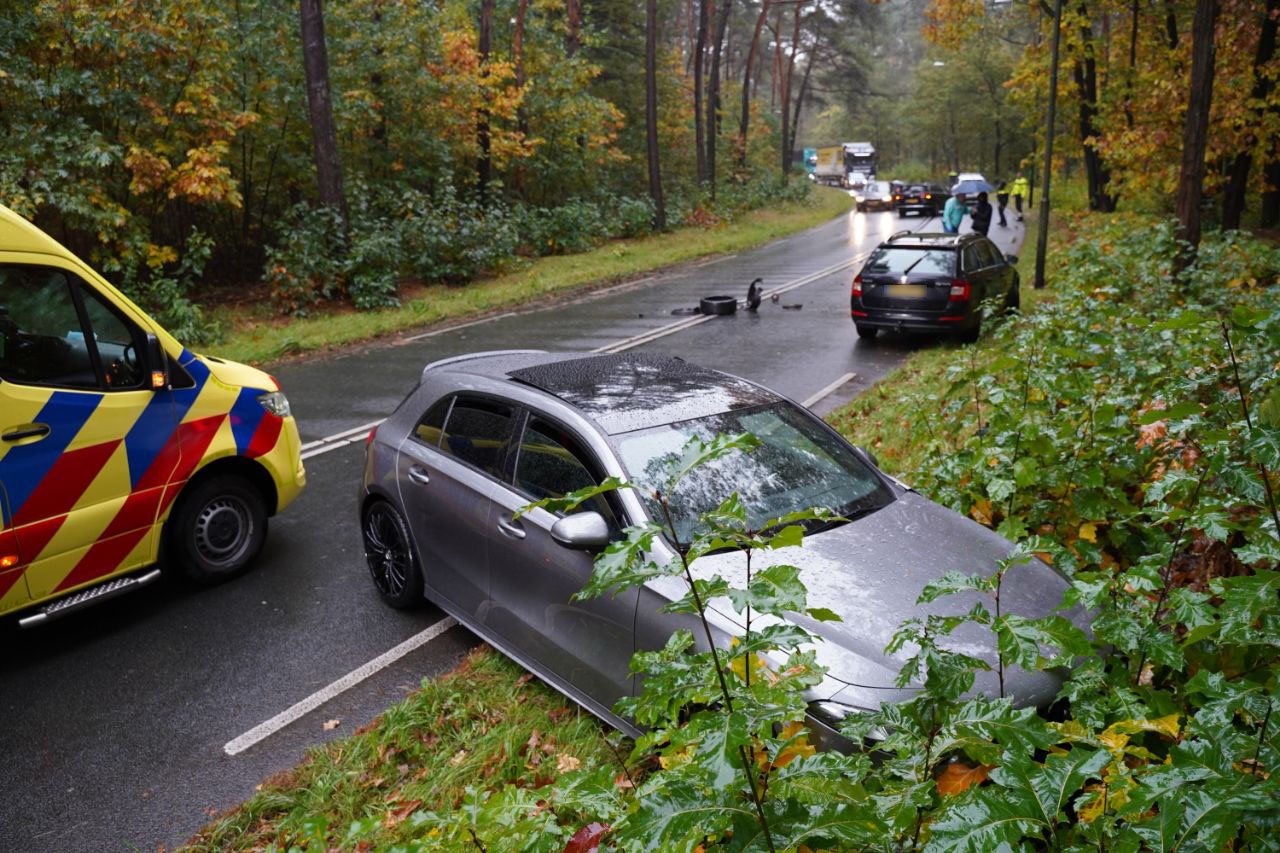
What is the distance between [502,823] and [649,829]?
636 millimetres

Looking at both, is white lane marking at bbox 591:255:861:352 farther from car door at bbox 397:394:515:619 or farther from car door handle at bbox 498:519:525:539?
car door handle at bbox 498:519:525:539

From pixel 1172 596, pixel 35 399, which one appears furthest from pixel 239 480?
pixel 1172 596

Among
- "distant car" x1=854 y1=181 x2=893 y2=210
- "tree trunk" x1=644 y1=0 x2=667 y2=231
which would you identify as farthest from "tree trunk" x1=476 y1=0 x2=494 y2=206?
"distant car" x1=854 y1=181 x2=893 y2=210

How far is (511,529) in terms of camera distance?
4625 mm

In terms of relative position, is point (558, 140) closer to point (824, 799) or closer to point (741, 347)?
point (741, 347)

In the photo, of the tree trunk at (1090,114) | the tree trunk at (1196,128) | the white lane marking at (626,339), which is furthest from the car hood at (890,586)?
the tree trunk at (1090,114)

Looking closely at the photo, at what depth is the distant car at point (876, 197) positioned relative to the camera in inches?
1905

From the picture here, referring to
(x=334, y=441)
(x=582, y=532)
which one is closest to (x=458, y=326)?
(x=334, y=441)

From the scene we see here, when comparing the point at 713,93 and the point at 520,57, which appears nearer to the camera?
the point at 520,57

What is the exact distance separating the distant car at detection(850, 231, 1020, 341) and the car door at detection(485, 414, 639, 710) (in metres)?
9.78

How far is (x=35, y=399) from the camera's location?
194 inches

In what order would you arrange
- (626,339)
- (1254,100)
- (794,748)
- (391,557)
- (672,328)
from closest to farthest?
(794,748) < (391,557) < (626,339) < (672,328) < (1254,100)

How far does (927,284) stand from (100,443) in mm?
10953

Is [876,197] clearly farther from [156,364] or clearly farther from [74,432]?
[74,432]
